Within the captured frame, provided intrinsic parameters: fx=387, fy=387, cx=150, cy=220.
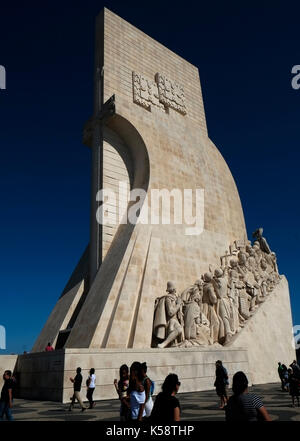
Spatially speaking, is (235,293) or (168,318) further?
(235,293)

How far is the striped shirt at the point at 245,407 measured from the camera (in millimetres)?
2031

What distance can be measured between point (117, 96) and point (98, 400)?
27.9 ft

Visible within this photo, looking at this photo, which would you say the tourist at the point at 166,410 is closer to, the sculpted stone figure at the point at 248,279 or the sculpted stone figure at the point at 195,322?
the sculpted stone figure at the point at 195,322

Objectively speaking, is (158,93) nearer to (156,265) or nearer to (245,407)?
(156,265)

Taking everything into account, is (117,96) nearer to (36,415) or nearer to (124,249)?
(124,249)

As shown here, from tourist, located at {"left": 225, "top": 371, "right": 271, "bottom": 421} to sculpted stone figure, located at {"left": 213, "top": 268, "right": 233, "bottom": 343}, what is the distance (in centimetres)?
772

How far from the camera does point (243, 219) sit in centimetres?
1388

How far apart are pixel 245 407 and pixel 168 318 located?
272 inches

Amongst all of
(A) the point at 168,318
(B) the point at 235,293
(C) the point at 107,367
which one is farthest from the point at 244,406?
(B) the point at 235,293

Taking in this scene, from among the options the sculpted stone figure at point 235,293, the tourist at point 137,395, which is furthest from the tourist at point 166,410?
the sculpted stone figure at point 235,293

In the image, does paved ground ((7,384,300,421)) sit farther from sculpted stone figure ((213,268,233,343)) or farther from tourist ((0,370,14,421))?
sculpted stone figure ((213,268,233,343))

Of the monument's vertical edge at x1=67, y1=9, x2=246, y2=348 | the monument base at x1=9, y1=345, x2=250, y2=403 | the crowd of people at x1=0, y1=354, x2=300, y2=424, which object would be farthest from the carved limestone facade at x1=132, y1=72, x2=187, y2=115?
the crowd of people at x1=0, y1=354, x2=300, y2=424

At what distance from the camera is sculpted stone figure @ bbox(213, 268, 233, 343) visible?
9.55m

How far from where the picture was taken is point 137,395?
2588 mm
